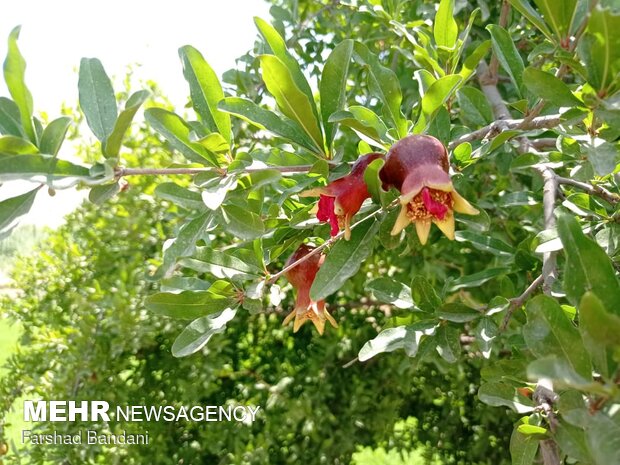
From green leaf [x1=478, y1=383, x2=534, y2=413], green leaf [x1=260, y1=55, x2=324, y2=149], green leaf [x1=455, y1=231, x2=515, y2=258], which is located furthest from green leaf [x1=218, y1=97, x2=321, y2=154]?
green leaf [x1=455, y1=231, x2=515, y2=258]

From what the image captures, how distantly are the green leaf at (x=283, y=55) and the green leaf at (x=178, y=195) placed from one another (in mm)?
170

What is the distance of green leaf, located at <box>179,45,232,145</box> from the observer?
2.46 ft

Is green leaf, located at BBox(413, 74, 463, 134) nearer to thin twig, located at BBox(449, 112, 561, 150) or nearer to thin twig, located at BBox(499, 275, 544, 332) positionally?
thin twig, located at BBox(449, 112, 561, 150)

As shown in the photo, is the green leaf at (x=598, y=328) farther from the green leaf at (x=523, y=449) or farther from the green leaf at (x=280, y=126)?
the green leaf at (x=280, y=126)

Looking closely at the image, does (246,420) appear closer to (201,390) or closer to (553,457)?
(201,390)

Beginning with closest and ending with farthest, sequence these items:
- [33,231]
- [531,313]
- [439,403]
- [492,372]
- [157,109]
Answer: [531,313]
[157,109]
[492,372]
[439,403]
[33,231]

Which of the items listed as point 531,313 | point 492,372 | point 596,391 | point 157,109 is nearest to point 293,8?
point 157,109

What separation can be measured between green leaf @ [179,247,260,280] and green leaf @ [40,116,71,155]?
0.25 metres

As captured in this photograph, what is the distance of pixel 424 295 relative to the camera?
3.09ft

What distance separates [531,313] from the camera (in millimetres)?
576

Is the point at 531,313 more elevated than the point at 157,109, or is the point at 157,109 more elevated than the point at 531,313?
the point at 157,109

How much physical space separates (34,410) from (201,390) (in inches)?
17.1

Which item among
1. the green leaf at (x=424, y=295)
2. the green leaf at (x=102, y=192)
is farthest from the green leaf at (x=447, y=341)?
the green leaf at (x=102, y=192)

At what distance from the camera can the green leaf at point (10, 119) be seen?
0.63 metres
